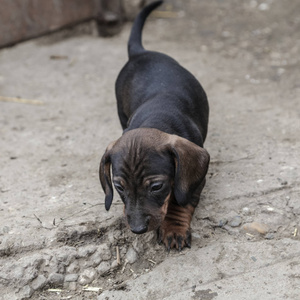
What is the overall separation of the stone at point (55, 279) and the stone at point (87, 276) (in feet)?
0.43

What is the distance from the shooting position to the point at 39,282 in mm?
3859

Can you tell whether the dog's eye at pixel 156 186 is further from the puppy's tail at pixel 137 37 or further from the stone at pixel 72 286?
the puppy's tail at pixel 137 37

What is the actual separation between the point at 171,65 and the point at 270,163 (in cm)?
124

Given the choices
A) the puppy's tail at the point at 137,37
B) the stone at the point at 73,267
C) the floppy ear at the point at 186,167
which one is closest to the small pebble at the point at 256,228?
the floppy ear at the point at 186,167

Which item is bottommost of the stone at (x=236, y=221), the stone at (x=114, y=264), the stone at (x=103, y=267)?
the stone at (x=103, y=267)

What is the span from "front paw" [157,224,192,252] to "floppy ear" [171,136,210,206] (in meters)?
0.40

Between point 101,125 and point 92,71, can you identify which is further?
point 92,71

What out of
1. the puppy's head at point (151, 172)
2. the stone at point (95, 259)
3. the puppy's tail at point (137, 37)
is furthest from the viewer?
the puppy's tail at point (137, 37)

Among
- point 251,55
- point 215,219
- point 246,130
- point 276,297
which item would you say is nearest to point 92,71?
point 251,55

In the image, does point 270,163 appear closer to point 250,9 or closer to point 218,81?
point 218,81

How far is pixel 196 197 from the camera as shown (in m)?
4.18

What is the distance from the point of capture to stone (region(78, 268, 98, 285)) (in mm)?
3898

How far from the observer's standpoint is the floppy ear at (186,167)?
11.9ft

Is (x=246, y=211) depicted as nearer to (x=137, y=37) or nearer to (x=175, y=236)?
(x=175, y=236)
